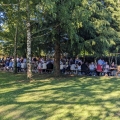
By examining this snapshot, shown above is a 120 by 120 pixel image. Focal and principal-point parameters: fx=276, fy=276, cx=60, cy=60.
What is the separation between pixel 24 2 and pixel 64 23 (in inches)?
102

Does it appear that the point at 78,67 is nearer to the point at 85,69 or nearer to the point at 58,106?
the point at 85,69

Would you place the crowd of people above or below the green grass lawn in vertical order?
above

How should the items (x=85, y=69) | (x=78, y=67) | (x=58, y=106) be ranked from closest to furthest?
(x=58, y=106) < (x=85, y=69) < (x=78, y=67)

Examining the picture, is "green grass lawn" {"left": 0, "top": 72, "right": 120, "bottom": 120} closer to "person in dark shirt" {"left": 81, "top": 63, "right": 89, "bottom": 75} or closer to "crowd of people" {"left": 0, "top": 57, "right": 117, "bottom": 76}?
"crowd of people" {"left": 0, "top": 57, "right": 117, "bottom": 76}

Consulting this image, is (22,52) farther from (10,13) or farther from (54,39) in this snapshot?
(10,13)

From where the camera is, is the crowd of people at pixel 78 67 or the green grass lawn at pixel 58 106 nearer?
the green grass lawn at pixel 58 106

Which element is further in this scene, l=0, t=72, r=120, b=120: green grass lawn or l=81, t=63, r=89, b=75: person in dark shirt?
l=81, t=63, r=89, b=75: person in dark shirt

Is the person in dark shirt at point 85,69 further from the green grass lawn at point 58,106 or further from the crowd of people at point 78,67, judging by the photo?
the green grass lawn at point 58,106

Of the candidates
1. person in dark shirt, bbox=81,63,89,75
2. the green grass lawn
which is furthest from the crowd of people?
the green grass lawn

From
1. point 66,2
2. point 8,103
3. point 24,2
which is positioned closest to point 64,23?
point 66,2

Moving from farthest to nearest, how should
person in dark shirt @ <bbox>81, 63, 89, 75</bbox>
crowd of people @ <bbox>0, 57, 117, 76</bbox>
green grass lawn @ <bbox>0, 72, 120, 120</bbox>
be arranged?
person in dark shirt @ <bbox>81, 63, 89, 75</bbox> < crowd of people @ <bbox>0, 57, 117, 76</bbox> < green grass lawn @ <bbox>0, 72, 120, 120</bbox>

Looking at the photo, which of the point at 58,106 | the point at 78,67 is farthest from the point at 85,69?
the point at 58,106

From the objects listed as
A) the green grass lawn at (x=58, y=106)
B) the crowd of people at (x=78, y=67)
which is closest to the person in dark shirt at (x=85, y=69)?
the crowd of people at (x=78, y=67)

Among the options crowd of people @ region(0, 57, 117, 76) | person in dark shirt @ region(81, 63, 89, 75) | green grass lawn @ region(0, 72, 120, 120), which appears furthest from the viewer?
person in dark shirt @ region(81, 63, 89, 75)
